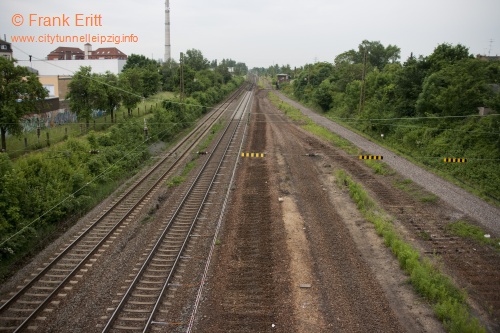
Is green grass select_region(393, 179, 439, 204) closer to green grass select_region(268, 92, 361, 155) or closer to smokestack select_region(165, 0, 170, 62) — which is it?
green grass select_region(268, 92, 361, 155)

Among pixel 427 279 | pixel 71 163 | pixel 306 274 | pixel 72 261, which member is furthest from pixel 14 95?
pixel 427 279

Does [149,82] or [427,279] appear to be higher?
[149,82]

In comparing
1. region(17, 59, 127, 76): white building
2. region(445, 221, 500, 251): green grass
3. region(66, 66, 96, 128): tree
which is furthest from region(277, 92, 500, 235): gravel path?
region(17, 59, 127, 76): white building

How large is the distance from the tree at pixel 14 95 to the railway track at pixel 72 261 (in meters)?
8.89

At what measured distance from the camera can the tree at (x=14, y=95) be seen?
24.2 metres

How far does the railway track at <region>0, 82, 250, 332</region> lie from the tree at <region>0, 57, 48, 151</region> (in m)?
8.89

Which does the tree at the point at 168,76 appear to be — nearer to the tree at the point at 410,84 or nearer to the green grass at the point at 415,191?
the tree at the point at 410,84

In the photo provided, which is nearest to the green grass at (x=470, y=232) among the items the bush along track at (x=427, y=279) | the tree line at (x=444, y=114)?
the bush along track at (x=427, y=279)

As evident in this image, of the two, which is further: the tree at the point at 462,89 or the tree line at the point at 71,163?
the tree at the point at 462,89

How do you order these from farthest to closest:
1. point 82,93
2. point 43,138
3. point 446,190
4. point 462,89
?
1. point 82,93
2. point 462,89
3. point 43,138
4. point 446,190

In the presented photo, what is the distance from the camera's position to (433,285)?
40.1 ft

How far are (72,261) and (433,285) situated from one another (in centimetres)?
1226

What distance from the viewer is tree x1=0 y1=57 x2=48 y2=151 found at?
24219mm

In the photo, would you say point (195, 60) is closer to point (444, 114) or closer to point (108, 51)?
point (108, 51)
